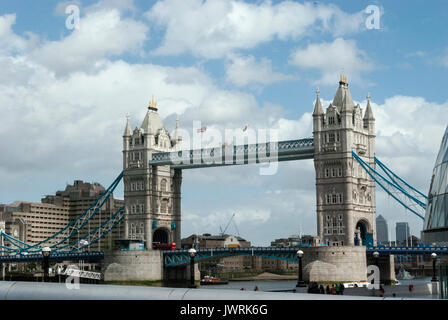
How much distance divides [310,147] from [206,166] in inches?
752

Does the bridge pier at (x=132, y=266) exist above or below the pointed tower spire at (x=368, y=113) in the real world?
below

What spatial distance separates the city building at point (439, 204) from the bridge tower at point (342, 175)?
7194 cm

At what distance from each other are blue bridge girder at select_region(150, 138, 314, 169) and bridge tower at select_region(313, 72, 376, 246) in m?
3.08

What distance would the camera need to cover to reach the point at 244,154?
4555 inches

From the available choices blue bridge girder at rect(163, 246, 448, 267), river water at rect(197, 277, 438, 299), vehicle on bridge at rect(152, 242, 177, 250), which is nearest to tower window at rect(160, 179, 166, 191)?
vehicle on bridge at rect(152, 242, 177, 250)

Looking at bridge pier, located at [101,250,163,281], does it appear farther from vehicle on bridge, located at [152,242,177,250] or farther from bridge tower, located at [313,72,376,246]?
bridge tower, located at [313,72,376,246]

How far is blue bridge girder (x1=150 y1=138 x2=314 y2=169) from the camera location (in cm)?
11231

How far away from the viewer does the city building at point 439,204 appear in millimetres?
32219

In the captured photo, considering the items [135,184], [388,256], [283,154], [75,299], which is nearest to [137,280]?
[135,184]

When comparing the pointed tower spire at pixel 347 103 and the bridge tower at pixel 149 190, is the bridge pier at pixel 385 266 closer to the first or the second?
the pointed tower spire at pixel 347 103

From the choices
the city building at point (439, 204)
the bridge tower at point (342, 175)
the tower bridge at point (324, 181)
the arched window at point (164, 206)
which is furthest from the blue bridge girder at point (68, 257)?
the city building at point (439, 204)

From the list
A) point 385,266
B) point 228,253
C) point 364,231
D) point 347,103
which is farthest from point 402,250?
point 228,253

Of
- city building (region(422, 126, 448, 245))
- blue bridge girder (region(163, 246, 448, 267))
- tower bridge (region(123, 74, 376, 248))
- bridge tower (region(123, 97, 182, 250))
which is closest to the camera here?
city building (region(422, 126, 448, 245))

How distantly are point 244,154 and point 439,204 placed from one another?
8314cm
